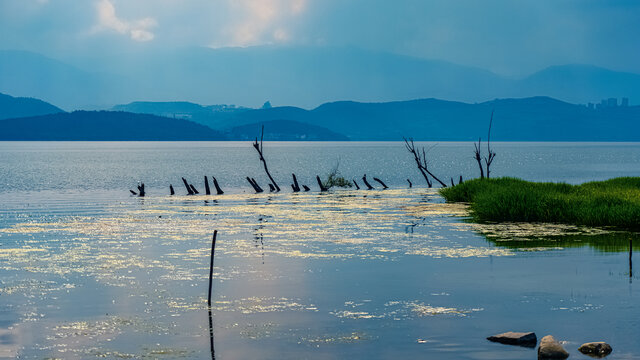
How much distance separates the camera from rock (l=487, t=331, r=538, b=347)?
16.6 m

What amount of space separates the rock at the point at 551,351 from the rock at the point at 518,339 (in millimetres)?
705

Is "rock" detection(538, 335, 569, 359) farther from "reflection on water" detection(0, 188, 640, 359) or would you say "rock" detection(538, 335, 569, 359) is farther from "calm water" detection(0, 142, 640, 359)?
"reflection on water" detection(0, 188, 640, 359)

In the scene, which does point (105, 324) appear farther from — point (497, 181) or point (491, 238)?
point (497, 181)

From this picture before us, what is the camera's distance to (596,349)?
1591cm

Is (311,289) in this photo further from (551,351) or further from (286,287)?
(551,351)

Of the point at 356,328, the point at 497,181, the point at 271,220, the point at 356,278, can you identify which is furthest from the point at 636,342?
the point at 497,181

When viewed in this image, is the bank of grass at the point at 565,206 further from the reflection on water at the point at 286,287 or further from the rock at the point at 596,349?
the rock at the point at 596,349

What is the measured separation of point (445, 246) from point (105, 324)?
56.1ft

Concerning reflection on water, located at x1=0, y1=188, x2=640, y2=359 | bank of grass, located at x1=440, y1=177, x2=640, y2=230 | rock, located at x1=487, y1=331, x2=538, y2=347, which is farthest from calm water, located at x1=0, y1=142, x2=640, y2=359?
bank of grass, located at x1=440, y1=177, x2=640, y2=230

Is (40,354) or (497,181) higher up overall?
(497,181)

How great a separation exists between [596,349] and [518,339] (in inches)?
61.6

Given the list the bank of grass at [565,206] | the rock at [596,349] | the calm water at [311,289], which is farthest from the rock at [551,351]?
the bank of grass at [565,206]

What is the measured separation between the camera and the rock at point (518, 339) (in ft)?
54.6

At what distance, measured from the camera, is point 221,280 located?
80.7 ft
